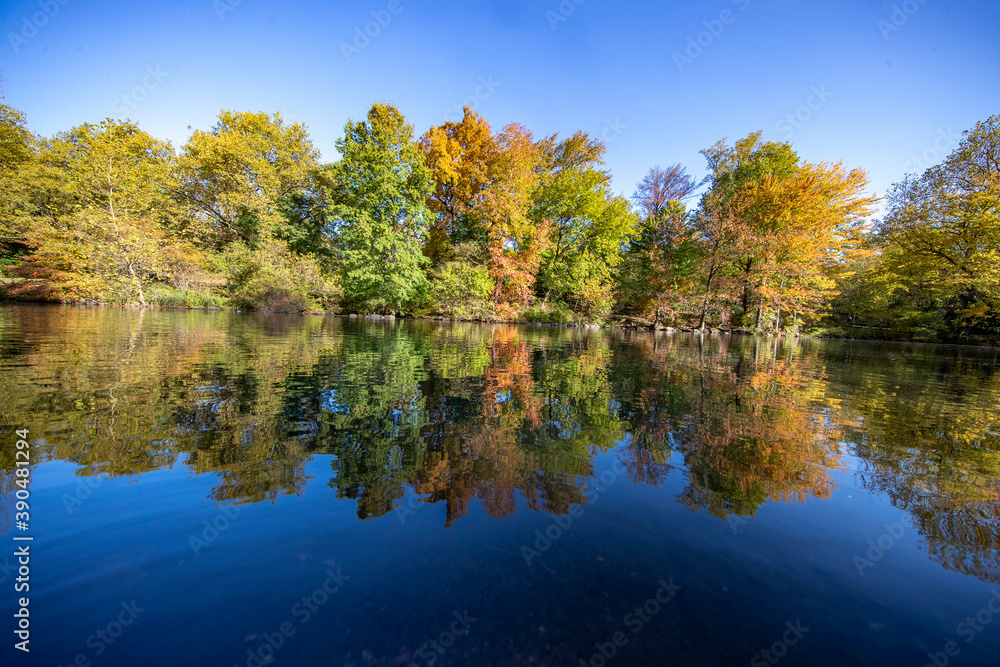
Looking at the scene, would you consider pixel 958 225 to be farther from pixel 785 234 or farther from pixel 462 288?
pixel 462 288

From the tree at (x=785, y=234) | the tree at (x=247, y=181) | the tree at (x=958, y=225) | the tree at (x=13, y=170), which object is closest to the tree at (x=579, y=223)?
the tree at (x=785, y=234)

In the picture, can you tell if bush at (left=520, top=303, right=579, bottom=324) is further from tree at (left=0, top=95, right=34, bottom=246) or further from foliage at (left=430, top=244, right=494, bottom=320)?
tree at (left=0, top=95, right=34, bottom=246)

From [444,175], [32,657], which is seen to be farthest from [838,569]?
[444,175]

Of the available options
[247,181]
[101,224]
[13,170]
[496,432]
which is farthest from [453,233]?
[13,170]

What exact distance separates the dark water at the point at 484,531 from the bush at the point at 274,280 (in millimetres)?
21573

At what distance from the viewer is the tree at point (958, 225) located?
49.3 ft

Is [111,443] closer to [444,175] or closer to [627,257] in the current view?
[444,175]

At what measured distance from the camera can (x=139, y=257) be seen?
22.6 meters

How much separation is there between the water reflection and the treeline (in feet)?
57.9

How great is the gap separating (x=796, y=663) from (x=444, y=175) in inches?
1110

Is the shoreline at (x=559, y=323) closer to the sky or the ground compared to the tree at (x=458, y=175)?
closer to the ground

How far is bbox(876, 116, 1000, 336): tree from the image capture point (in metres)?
15.0

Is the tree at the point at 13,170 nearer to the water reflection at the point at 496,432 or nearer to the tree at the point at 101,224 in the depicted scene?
the tree at the point at 101,224

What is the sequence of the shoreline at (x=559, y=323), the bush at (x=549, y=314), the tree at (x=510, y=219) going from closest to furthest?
the shoreline at (x=559, y=323), the tree at (x=510, y=219), the bush at (x=549, y=314)
